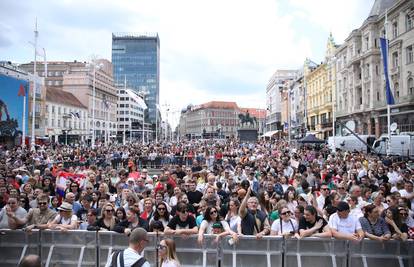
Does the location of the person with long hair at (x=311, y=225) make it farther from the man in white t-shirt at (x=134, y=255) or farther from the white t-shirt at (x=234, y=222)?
the man in white t-shirt at (x=134, y=255)

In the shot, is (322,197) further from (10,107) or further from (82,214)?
(10,107)

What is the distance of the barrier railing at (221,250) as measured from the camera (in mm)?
5602

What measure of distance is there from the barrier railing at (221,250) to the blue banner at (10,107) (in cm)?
4526

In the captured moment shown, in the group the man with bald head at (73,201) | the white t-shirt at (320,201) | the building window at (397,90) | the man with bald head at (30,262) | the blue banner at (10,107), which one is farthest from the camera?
the blue banner at (10,107)

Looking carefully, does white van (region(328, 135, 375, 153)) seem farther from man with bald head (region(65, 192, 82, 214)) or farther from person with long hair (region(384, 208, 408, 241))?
man with bald head (region(65, 192, 82, 214))

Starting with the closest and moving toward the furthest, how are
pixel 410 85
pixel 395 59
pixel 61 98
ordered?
pixel 410 85, pixel 395 59, pixel 61 98

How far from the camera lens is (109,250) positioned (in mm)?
6039

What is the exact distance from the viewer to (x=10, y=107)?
49.4 metres

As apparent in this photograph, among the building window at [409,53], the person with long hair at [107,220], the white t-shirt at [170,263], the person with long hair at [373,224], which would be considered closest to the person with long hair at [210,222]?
the white t-shirt at [170,263]

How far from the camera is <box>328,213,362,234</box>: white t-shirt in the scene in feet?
19.4

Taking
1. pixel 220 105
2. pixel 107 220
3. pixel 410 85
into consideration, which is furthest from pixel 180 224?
pixel 220 105

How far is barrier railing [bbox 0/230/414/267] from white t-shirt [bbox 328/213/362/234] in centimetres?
30

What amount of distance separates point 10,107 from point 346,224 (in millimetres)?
52377

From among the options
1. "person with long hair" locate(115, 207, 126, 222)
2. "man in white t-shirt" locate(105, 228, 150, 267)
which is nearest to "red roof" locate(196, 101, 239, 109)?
"person with long hair" locate(115, 207, 126, 222)
